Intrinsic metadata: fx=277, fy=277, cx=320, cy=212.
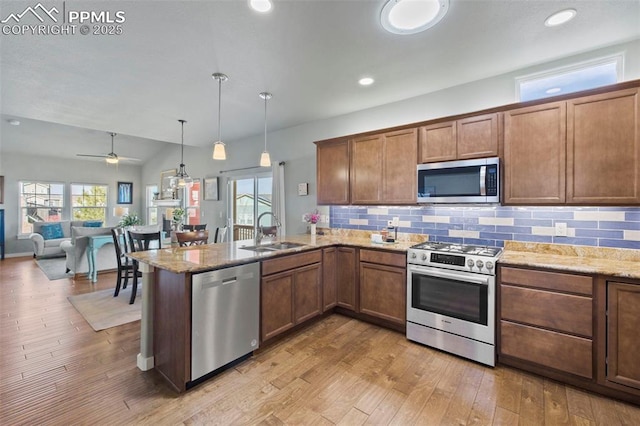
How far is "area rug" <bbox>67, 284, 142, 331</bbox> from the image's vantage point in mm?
3240

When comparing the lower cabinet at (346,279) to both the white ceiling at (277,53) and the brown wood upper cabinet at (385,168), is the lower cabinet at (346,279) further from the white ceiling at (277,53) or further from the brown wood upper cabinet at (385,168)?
the white ceiling at (277,53)

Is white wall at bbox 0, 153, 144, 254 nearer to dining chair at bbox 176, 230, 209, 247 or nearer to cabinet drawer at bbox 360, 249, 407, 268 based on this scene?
dining chair at bbox 176, 230, 209, 247

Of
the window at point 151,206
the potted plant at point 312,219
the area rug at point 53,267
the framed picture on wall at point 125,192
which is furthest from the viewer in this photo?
the framed picture on wall at point 125,192

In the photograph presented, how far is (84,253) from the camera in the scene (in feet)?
16.8

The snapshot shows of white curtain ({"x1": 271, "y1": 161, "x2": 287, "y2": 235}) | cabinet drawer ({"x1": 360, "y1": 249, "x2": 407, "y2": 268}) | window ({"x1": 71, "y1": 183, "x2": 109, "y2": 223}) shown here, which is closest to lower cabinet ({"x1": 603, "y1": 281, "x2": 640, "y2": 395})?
cabinet drawer ({"x1": 360, "y1": 249, "x2": 407, "y2": 268})

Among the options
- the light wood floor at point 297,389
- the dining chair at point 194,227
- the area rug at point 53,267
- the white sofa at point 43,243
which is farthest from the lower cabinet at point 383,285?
the white sofa at point 43,243

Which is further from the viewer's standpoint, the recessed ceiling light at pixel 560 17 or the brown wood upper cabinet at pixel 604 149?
the brown wood upper cabinet at pixel 604 149

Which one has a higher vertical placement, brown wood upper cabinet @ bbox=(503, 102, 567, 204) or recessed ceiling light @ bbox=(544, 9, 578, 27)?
recessed ceiling light @ bbox=(544, 9, 578, 27)

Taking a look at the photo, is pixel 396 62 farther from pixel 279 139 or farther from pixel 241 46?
pixel 279 139

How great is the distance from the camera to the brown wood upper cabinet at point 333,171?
146 inches

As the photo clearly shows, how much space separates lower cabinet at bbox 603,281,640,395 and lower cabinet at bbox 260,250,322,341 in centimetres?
237

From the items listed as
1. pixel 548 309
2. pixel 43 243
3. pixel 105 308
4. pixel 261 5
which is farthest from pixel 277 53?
pixel 43 243

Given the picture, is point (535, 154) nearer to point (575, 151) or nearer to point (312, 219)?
point (575, 151)

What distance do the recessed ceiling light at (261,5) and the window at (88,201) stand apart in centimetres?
909
